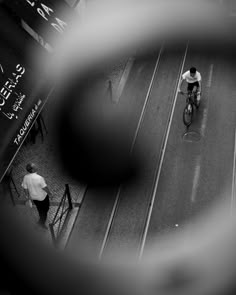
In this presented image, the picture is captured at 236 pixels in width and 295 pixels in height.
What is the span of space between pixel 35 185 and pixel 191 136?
19.2 ft

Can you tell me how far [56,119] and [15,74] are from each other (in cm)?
531

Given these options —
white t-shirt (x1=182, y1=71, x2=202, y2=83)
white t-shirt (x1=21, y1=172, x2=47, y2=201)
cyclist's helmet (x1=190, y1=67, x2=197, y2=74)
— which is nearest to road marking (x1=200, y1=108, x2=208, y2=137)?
white t-shirt (x1=182, y1=71, x2=202, y2=83)

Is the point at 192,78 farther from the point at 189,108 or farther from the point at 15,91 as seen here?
the point at 15,91

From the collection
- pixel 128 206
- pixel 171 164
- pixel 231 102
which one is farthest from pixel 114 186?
pixel 231 102

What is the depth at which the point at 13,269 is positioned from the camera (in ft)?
23.6

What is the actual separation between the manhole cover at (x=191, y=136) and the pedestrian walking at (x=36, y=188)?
16.9 feet

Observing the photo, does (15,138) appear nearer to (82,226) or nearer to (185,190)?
(82,226)

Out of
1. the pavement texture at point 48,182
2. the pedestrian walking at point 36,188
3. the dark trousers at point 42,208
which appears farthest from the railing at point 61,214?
the pedestrian walking at point 36,188

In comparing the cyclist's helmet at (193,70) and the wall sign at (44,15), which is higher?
the cyclist's helmet at (193,70)

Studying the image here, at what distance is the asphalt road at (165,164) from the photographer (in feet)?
43.5

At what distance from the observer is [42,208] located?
1297cm

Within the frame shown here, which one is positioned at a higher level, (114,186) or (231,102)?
(231,102)

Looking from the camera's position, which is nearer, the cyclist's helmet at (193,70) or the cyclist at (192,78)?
the cyclist's helmet at (193,70)

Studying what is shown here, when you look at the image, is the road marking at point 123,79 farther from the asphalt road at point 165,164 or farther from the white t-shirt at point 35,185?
the white t-shirt at point 35,185
